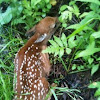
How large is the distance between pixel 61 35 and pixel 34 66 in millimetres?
Result: 687

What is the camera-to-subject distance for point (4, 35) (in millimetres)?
3998

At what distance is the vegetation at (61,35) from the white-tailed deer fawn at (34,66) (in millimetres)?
164

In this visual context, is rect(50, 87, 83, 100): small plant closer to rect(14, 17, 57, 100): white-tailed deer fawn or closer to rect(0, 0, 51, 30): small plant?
rect(14, 17, 57, 100): white-tailed deer fawn

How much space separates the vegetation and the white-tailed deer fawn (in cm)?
16

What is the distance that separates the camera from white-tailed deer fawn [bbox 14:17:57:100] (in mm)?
3135

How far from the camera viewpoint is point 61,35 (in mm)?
3672

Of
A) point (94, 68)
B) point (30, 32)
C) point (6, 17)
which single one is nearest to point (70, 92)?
point (94, 68)

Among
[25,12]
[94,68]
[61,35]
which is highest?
[25,12]

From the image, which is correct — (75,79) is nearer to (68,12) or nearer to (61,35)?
(61,35)

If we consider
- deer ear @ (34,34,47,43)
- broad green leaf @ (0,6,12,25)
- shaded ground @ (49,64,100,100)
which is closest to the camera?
shaded ground @ (49,64,100,100)

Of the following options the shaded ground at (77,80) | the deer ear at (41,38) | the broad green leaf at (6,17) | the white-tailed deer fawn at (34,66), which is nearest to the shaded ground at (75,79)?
the shaded ground at (77,80)

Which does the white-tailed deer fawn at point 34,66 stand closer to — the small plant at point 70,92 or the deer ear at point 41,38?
the deer ear at point 41,38

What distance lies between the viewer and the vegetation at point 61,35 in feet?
9.70

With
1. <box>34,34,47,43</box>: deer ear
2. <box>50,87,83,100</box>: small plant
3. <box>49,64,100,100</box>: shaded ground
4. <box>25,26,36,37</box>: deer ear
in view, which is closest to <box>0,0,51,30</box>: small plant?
<box>25,26,36,37</box>: deer ear
